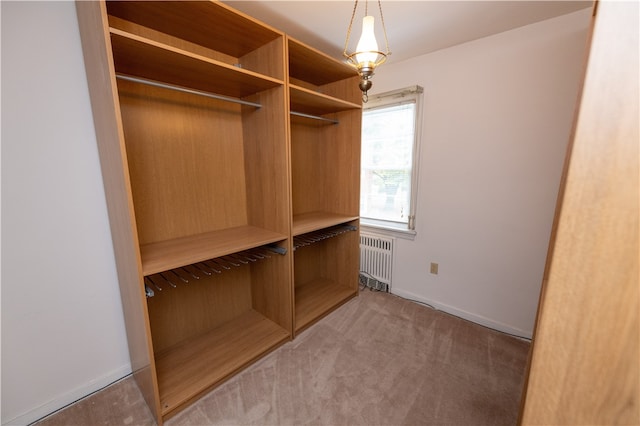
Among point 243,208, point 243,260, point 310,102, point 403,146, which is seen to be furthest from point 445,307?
point 310,102

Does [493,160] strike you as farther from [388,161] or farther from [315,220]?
[315,220]

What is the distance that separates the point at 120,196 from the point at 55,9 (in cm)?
98

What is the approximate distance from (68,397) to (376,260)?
2.52m

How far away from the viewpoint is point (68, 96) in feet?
4.36

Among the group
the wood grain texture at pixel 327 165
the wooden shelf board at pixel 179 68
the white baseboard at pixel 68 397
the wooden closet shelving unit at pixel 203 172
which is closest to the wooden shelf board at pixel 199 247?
the wooden closet shelving unit at pixel 203 172

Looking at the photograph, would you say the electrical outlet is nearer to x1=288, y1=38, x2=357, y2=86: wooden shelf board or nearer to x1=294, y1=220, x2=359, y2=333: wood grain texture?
x1=294, y1=220, x2=359, y2=333: wood grain texture

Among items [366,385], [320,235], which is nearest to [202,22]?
[320,235]

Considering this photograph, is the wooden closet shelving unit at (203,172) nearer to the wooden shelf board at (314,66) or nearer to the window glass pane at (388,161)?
the wooden shelf board at (314,66)

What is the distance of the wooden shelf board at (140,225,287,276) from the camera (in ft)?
4.39

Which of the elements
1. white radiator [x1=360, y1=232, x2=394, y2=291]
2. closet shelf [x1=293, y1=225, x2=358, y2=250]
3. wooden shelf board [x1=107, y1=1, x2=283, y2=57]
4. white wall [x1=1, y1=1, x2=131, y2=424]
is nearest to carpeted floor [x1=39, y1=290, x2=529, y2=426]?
white wall [x1=1, y1=1, x2=131, y2=424]

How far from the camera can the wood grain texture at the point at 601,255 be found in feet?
1.34

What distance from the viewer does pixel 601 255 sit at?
0.44 m

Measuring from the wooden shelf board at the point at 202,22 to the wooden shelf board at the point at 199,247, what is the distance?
1.25 metres

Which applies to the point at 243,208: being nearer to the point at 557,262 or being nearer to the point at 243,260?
the point at 243,260
